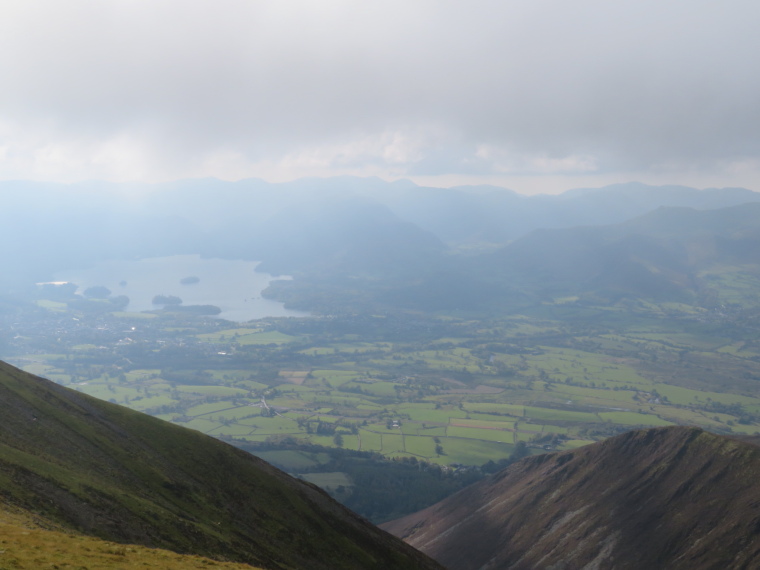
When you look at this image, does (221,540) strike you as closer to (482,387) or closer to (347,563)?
(347,563)

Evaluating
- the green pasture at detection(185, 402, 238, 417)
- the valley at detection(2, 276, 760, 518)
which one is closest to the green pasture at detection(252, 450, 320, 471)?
the valley at detection(2, 276, 760, 518)

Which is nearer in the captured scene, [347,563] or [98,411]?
[347,563]

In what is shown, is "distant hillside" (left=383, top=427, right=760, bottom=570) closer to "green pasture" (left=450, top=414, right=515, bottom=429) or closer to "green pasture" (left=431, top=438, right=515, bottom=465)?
"green pasture" (left=431, top=438, right=515, bottom=465)

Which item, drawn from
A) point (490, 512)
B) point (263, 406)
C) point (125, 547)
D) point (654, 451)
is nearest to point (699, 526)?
point (654, 451)

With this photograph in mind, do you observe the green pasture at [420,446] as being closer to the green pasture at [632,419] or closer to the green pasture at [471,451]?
the green pasture at [471,451]

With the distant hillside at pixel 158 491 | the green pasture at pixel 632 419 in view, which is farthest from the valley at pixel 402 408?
the distant hillside at pixel 158 491
